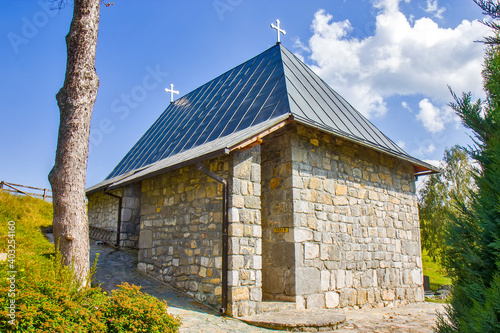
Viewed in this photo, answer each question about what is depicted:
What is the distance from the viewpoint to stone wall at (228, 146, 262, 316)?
6.31 metres

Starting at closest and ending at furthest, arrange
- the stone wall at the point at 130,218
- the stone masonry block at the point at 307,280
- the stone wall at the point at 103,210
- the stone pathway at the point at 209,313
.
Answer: the stone pathway at the point at 209,313 < the stone masonry block at the point at 307,280 < the stone wall at the point at 130,218 < the stone wall at the point at 103,210

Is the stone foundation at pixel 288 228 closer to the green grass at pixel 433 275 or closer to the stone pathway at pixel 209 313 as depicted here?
the stone pathway at pixel 209 313

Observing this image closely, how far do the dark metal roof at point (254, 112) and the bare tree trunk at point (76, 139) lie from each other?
1786mm

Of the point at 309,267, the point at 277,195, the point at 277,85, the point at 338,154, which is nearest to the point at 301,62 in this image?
the point at 277,85

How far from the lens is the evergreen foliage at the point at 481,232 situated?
2701 mm

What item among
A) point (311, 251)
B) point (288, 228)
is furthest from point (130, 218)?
point (311, 251)

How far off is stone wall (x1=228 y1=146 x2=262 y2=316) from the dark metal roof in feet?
1.91

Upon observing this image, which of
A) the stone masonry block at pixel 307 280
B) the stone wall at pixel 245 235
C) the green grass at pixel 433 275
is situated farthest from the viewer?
the green grass at pixel 433 275

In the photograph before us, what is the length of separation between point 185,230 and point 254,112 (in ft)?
9.54

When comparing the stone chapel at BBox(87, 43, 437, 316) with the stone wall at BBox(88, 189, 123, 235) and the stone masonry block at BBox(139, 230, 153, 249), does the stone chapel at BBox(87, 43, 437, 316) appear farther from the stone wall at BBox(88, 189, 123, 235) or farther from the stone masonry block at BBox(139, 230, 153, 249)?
the stone wall at BBox(88, 189, 123, 235)

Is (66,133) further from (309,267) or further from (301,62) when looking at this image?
(301,62)

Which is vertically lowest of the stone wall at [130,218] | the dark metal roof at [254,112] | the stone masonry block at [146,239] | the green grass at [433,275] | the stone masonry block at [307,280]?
the green grass at [433,275]

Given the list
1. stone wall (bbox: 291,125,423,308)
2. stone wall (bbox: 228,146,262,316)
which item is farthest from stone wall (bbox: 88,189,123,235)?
stone wall (bbox: 291,125,423,308)

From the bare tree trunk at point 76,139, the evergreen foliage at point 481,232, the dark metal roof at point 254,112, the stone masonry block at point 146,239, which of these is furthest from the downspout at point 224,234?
the evergreen foliage at point 481,232
